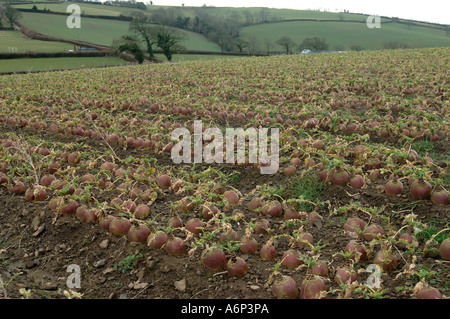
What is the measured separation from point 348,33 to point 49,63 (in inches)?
2395

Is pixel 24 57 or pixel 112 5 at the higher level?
pixel 112 5

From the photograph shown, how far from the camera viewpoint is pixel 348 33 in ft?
252

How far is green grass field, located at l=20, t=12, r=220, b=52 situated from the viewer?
5838 centimetres

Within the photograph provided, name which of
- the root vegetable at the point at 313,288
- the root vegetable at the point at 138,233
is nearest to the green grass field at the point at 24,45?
the root vegetable at the point at 138,233

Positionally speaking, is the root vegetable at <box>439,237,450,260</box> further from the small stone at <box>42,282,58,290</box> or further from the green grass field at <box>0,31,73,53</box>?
the green grass field at <box>0,31,73,53</box>

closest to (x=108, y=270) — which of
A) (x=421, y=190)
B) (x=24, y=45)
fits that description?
(x=421, y=190)

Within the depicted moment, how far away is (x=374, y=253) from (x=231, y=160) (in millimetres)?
3149

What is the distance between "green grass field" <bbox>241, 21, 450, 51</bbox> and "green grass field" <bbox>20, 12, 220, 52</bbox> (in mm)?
13673

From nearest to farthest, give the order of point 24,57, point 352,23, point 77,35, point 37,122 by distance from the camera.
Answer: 1. point 37,122
2. point 24,57
3. point 77,35
4. point 352,23

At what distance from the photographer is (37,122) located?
379 inches

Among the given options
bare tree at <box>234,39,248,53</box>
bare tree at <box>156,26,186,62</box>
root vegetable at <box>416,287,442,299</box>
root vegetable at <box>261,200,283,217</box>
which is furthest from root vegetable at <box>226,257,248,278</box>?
Result: bare tree at <box>234,39,248,53</box>
